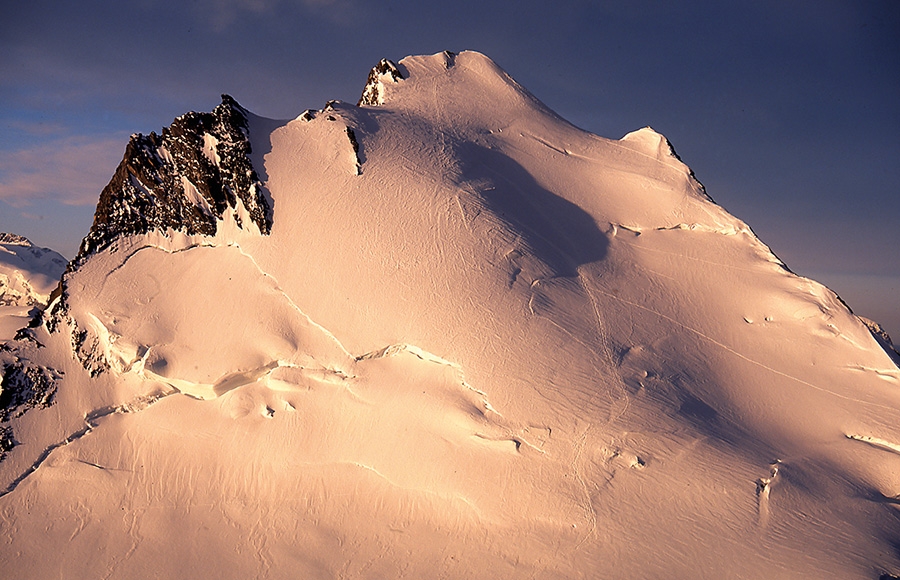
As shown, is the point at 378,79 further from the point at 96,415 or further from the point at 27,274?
the point at 27,274

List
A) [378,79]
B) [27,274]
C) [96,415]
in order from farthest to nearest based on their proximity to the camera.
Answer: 1. [27,274]
2. [378,79]
3. [96,415]

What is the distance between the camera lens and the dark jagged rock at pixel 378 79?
953cm

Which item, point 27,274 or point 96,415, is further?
point 27,274

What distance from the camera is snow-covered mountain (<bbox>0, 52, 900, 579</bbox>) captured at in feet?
18.6

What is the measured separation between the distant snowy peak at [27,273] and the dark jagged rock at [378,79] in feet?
42.1

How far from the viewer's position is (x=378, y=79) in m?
9.69

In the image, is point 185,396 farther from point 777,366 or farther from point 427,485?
point 777,366

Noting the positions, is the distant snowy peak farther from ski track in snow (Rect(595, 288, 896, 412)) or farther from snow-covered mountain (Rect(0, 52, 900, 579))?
ski track in snow (Rect(595, 288, 896, 412))

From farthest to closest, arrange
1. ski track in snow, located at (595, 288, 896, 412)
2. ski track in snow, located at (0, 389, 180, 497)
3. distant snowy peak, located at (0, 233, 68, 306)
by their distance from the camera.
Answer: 1. distant snowy peak, located at (0, 233, 68, 306)
2. ski track in snow, located at (595, 288, 896, 412)
3. ski track in snow, located at (0, 389, 180, 497)

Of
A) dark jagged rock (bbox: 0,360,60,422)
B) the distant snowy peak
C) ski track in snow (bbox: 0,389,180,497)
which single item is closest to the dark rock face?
dark jagged rock (bbox: 0,360,60,422)

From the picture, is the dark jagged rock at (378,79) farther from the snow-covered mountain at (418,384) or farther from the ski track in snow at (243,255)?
the ski track in snow at (243,255)

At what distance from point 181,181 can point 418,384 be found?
4784 mm

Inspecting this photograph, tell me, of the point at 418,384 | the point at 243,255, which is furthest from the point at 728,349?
the point at 243,255

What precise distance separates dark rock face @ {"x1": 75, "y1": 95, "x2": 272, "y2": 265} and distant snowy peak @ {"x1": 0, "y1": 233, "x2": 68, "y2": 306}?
10.6 m
